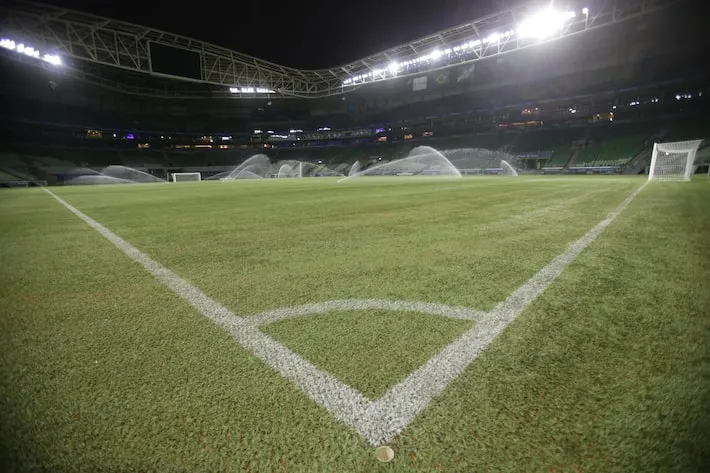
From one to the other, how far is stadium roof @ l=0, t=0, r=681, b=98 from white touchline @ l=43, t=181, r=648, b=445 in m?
28.7

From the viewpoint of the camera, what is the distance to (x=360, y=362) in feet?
4.79

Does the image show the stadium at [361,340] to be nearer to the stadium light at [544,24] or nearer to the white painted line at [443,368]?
the white painted line at [443,368]

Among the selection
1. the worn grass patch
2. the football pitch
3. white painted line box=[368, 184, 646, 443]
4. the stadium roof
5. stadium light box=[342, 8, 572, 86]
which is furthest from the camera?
stadium light box=[342, 8, 572, 86]

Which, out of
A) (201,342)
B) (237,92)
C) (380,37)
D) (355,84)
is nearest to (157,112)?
(237,92)

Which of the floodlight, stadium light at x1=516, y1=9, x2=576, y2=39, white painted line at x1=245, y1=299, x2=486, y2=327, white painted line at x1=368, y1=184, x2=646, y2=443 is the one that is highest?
the floodlight

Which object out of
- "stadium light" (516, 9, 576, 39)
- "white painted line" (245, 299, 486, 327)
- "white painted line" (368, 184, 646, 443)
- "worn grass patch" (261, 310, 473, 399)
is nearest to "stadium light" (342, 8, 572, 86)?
"stadium light" (516, 9, 576, 39)

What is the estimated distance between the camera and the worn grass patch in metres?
1.38

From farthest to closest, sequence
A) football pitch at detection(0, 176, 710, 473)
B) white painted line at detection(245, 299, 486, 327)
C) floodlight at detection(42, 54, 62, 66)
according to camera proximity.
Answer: floodlight at detection(42, 54, 62, 66), white painted line at detection(245, 299, 486, 327), football pitch at detection(0, 176, 710, 473)

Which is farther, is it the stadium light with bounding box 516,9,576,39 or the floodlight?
the floodlight

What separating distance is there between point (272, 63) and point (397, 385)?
38552 mm

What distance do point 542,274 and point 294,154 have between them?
6874 cm

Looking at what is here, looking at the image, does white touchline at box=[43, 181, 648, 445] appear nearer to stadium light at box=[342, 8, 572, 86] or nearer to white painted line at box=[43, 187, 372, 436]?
white painted line at box=[43, 187, 372, 436]

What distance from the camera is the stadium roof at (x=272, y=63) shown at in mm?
22422

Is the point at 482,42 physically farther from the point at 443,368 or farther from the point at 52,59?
the point at 52,59
